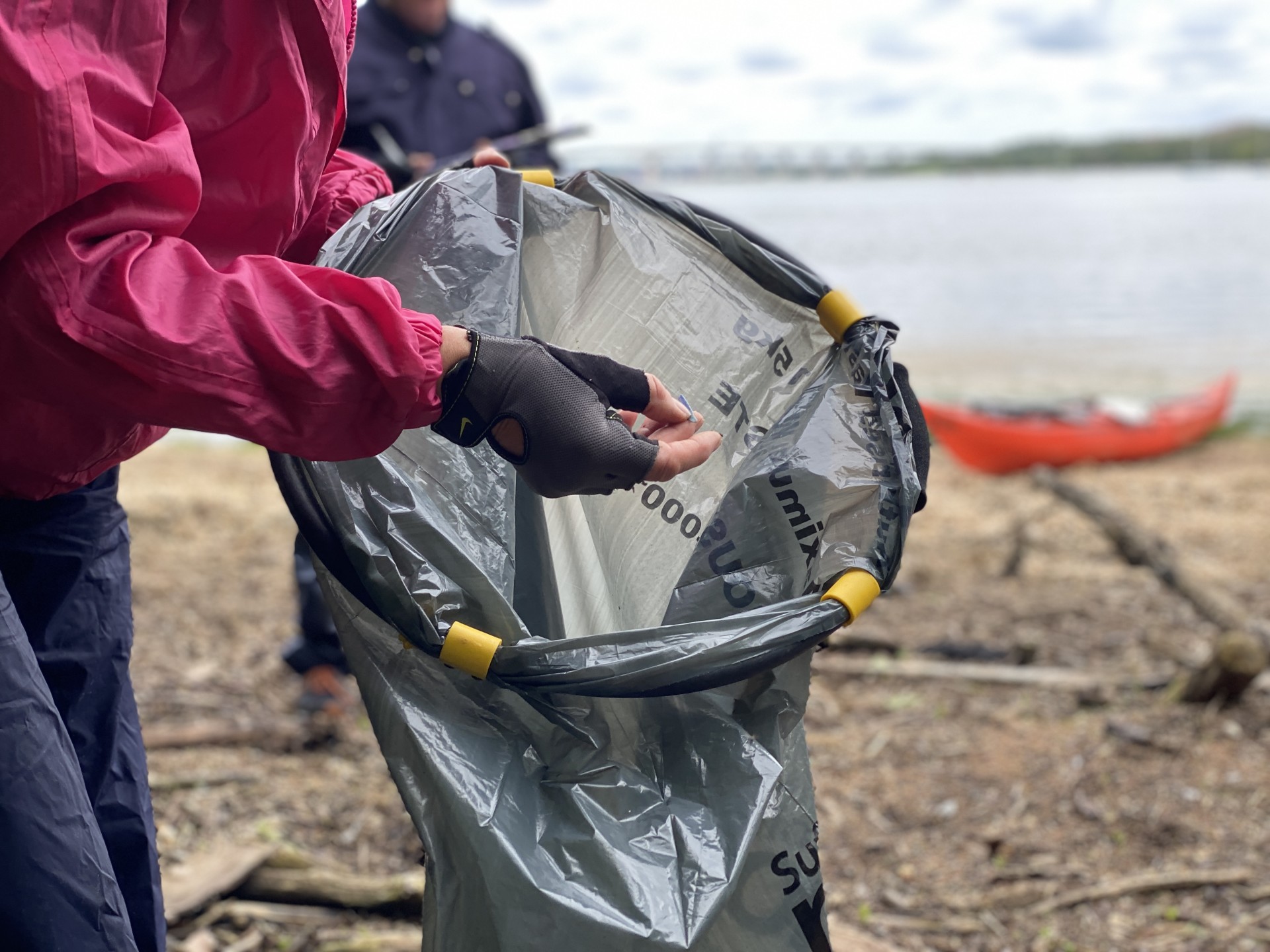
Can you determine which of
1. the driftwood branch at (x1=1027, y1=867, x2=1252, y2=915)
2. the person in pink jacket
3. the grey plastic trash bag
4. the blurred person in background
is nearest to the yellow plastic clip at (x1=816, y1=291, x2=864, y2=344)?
the grey plastic trash bag

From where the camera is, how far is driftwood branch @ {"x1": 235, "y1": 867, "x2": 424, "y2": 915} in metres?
2.40

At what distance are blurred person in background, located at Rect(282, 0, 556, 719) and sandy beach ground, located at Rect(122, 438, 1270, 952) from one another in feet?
0.73

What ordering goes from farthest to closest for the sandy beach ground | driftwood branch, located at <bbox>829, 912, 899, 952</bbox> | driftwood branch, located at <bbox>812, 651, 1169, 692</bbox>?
1. driftwood branch, located at <bbox>812, 651, 1169, 692</bbox>
2. the sandy beach ground
3. driftwood branch, located at <bbox>829, 912, 899, 952</bbox>

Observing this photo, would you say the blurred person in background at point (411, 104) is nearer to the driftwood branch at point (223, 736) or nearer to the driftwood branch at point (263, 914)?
the driftwood branch at point (223, 736)

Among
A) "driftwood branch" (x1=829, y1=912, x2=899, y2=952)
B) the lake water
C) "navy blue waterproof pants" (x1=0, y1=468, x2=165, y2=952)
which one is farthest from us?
the lake water

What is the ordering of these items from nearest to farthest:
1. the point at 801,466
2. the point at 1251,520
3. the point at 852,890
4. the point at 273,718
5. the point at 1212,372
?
the point at 801,466
the point at 852,890
the point at 273,718
the point at 1251,520
the point at 1212,372

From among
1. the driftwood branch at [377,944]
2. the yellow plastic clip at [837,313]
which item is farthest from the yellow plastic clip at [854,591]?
the driftwood branch at [377,944]

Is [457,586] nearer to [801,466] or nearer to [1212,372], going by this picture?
[801,466]

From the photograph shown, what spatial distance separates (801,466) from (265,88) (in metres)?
0.80

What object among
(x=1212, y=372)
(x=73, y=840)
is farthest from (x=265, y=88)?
(x=1212, y=372)

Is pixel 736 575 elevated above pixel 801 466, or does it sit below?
below

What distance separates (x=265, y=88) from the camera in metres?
1.22

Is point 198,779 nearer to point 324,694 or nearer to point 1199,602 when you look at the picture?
point 324,694

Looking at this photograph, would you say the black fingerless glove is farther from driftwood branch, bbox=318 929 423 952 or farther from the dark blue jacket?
the dark blue jacket
